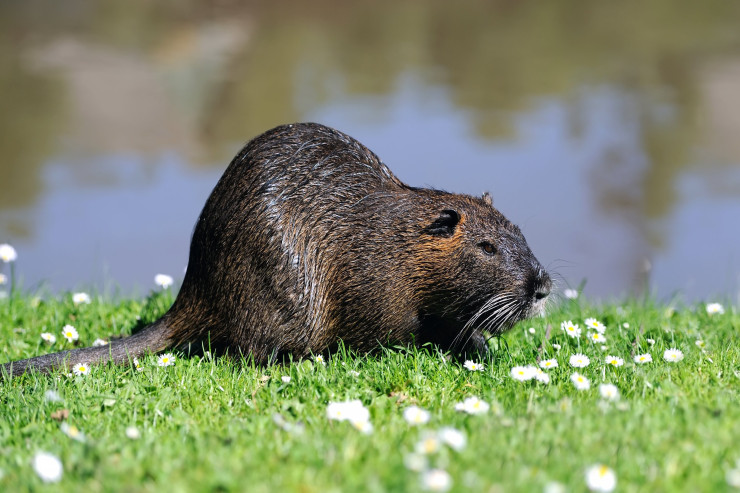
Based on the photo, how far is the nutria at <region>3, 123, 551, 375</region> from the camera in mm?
3887

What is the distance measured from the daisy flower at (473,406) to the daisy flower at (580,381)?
0.36 metres

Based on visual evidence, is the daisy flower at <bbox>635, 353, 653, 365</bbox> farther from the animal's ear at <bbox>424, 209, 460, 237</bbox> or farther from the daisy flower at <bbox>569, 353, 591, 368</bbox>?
the animal's ear at <bbox>424, 209, 460, 237</bbox>

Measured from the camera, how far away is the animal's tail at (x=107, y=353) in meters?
3.82

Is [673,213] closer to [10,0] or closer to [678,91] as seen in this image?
[678,91]

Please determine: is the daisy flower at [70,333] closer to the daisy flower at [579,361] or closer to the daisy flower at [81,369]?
the daisy flower at [81,369]

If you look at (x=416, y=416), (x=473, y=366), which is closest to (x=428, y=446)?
(x=416, y=416)

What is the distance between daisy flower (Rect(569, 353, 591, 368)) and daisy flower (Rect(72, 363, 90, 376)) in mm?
1985

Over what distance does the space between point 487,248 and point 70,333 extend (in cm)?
209

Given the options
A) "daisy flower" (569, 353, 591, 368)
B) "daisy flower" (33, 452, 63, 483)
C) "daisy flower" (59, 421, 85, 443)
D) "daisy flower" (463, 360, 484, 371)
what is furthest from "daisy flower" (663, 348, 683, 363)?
"daisy flower" (33, 452, 63, 483)

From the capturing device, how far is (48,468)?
2424mm

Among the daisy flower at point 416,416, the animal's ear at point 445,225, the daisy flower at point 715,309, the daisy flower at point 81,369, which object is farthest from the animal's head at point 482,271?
the daisy flower at point 81,369

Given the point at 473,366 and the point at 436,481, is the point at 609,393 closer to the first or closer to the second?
the point at 473,366

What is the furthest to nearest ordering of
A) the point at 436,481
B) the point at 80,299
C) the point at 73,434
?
the point at 80,299, the point at 73,434, the point at 436,481

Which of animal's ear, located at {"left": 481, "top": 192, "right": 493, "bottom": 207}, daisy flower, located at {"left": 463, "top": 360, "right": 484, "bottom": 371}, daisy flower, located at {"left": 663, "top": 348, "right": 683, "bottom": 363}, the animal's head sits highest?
animal's ear, located at {"left": 481, "top": 192, "right": 493, "bottom": 207}
